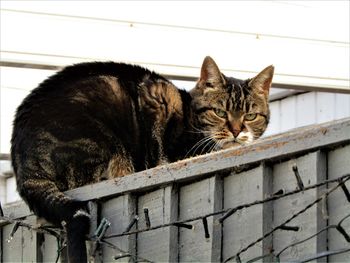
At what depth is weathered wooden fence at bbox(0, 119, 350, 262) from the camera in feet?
9.48

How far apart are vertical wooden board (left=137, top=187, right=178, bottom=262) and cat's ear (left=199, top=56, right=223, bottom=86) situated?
191 centimetres

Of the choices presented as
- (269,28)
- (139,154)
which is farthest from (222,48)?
(139,154)

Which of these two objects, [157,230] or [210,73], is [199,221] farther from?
[210,73]

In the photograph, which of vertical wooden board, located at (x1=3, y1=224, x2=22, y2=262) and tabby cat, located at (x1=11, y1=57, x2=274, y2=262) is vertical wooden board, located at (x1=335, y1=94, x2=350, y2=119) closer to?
tabby cat, located at (x1=11, y1=57, x2=274, y2=262)

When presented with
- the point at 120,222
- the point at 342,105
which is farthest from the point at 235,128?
the point at 342,105

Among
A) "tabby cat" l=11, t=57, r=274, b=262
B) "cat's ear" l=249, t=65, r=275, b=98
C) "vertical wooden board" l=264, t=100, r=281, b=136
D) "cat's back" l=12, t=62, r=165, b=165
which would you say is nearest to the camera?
"tabby cat" l=11, t=57, r=274, b=262

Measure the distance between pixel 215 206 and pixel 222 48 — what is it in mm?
2926

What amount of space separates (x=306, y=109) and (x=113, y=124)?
11.6 feet

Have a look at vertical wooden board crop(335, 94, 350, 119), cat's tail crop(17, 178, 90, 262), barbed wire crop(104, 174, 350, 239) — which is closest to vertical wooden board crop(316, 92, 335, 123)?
vertical wooden board crop(335, 94, 350, 119)

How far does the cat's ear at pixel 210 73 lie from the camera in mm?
5355

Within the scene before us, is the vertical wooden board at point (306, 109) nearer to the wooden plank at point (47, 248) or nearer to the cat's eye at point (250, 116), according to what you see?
the cat's eye at point (250, 116)

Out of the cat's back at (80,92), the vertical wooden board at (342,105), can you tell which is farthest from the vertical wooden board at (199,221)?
the vertical wooden board at (342,105)

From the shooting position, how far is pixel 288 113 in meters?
8.30

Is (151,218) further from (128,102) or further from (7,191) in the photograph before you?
(7,191)
